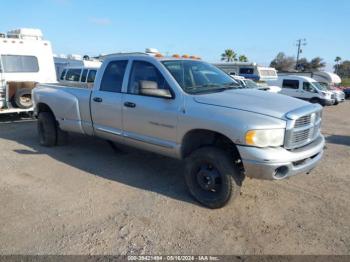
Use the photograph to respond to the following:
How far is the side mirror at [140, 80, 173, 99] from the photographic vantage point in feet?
14.1

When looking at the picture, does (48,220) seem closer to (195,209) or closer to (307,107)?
(195,209)

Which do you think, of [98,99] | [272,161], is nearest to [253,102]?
[272,161]

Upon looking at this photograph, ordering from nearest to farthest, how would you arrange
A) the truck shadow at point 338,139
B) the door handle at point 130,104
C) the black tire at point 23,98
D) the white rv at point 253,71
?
the door handle at point 130,104, the truck shadow at point 338,139, the black tire at point 23,98, the white rv at point 253,71

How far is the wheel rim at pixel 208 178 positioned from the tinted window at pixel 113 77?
193cm

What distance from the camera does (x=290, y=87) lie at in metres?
21.3

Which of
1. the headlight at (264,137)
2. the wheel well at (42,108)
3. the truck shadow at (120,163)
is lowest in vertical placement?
the truck shadow at (120,163)

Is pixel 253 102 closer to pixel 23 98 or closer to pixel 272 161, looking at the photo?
pixel 272 161

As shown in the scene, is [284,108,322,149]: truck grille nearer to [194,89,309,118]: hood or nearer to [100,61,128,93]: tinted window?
[194,89,309,118]: hood

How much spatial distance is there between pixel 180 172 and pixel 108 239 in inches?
87.5

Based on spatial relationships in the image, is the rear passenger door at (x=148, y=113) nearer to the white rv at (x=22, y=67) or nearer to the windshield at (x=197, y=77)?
the windshield at (x=197, y=77)

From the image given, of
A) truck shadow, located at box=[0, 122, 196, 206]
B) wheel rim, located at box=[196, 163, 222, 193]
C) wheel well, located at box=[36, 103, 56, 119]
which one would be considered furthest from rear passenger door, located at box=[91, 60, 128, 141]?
wheel well, located at box=[36, 103, 56, 119]

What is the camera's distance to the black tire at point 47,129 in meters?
6.64

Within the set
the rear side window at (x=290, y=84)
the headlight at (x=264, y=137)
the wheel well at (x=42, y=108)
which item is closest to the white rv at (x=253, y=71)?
the rear side window at (x=290, y=84)

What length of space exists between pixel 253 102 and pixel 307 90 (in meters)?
18.3
